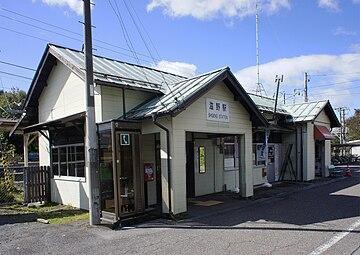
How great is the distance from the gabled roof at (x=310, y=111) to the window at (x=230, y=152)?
204 inches

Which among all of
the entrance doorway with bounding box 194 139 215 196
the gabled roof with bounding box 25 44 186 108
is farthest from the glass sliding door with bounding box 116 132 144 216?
the entrance doorway with bounding box 194 139 215 196

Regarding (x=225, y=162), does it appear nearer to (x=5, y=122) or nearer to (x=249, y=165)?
(x=249, y=165)

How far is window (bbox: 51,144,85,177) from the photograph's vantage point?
10.4 metres

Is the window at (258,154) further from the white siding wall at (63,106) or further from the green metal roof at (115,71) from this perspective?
the white siding wall at (63,106)

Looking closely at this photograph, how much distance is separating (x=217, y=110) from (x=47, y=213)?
6.63 meters

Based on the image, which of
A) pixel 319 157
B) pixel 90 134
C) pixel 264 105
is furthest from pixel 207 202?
pixel 319 157

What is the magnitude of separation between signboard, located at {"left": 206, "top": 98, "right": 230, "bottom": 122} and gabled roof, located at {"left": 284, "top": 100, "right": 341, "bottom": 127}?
26.4ft

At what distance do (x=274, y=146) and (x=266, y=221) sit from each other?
9531 mm

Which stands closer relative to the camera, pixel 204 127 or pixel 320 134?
pixel 204 127

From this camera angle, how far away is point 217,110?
390 inches

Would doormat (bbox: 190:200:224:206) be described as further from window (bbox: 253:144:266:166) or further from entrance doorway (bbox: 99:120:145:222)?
window (bbox: 253:144:266:166)

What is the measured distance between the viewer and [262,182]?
15328 mm

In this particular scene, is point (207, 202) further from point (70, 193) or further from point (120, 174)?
point (70, 193)

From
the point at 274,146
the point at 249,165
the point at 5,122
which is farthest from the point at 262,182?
the point at 5,122
